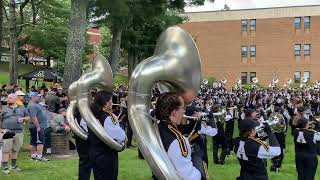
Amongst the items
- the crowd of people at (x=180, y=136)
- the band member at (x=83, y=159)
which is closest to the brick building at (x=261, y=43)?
the crowd of people at (x=180, y=136)

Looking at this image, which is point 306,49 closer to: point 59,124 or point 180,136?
point 59,124

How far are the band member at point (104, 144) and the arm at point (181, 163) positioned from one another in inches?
113

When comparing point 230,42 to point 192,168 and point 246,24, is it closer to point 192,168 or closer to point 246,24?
point 246,24

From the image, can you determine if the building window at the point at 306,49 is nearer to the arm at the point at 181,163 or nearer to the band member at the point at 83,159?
the band member at the point at 83,159

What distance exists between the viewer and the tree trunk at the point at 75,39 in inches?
610

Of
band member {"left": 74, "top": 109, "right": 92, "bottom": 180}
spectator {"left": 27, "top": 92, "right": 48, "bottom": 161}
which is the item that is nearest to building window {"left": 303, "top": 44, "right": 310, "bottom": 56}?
spectator {"left": 27, "top": 92, "right": 48, "bottom": 161}

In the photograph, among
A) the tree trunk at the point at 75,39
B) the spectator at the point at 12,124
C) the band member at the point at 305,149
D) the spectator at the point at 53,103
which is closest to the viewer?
the band member at the point at 305,149

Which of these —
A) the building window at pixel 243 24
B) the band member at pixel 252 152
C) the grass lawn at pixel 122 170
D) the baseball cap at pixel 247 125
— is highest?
the building window at pixel 243 24

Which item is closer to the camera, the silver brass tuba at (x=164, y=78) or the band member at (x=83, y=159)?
the silver brass tuba at (x=164, y=78)

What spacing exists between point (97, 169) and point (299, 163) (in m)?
4.49

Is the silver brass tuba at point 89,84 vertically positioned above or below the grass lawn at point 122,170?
above

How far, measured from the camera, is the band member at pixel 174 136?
3.84 m

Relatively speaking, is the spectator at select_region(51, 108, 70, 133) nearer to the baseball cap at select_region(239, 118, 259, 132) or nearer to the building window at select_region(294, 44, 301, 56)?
the baseball cap at select_region(239, 118, 259, 132)

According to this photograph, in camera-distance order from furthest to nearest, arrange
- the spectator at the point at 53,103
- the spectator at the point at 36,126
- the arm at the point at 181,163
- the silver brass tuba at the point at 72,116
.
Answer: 1. the spectator at the point at 53,103
2. the spectator at the point at 36,126
3. the silver brass tuba at the point at 72,116
4. the arm at the point at 181,163
